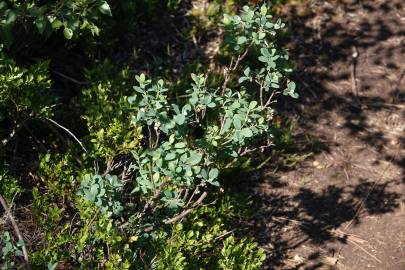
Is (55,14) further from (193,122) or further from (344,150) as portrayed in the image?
(344,150)

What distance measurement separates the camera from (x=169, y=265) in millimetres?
3195

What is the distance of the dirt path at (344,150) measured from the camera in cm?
441

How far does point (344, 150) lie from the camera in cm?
506

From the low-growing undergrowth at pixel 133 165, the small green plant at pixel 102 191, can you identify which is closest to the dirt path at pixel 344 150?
the low-growing undergrowth at pixel 133 165

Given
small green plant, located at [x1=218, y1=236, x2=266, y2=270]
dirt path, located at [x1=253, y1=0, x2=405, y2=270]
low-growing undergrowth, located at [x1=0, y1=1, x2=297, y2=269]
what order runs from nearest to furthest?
low-growing undergrowth, located at [x1=0, y1=1, x2=297, y2=269] → small green plant, located at [x1=218, y1=236, x2=266, y2=270] → dirt path, located at [x1=253, y1=0, x2=405, y2=270]

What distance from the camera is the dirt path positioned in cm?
441

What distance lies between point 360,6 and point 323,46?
30.8 inches

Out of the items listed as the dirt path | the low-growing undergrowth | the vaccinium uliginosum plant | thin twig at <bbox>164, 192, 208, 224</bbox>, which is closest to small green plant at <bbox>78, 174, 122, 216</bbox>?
the low-growing undergrowth

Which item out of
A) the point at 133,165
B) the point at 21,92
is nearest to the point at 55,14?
the point at 21,92

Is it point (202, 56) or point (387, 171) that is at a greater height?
point (202, 56)

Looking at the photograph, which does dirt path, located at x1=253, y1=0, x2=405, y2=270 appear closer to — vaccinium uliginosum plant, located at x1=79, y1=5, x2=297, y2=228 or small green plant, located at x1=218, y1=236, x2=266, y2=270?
small green plant, located at x1=218, y1=236, x2=266, y2=270

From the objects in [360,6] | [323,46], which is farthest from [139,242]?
[360,6]

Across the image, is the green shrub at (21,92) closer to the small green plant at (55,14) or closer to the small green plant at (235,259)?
the small green plant at (55,14)

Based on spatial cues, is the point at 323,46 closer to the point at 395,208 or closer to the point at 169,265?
the point at 395,208
